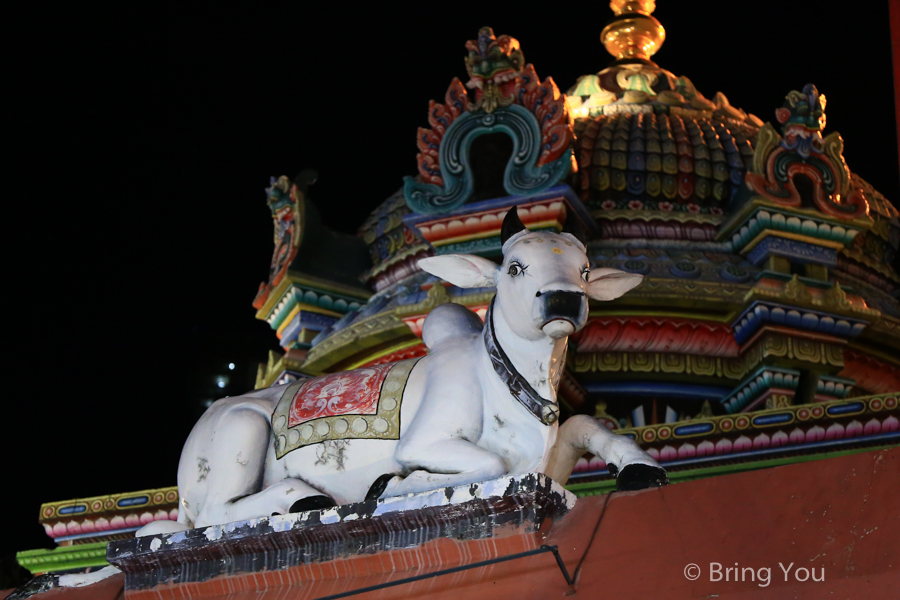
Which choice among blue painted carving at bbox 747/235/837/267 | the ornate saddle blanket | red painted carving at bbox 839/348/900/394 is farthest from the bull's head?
red painted carving at bbox 839/348/900/394

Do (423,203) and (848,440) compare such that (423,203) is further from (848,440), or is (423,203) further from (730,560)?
(730,560)

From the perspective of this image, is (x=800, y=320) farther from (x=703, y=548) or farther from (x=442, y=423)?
(x=703, y=548)

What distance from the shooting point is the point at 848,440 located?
7406mm

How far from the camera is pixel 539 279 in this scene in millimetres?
4414

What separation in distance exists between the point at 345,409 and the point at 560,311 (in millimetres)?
832

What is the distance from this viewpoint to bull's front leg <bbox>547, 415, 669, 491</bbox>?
428cm

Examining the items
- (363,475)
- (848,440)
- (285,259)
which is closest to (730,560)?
(363,475)

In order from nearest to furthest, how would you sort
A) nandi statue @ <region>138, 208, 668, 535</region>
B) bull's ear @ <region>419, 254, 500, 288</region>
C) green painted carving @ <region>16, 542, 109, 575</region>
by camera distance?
nandi statue @ <region>138, 208, 668, 535</region>
bull's ear @ <region>419, 254, 500, 288</region>
green painted carving @ <region>16, 542, 109, 575</region>

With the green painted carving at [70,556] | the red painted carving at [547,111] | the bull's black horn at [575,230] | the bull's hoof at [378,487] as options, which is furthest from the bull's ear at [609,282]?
the green painted carving at [70,556]

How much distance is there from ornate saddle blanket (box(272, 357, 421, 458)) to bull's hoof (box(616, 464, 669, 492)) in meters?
0.77

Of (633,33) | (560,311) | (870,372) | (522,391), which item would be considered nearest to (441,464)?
(522,391)

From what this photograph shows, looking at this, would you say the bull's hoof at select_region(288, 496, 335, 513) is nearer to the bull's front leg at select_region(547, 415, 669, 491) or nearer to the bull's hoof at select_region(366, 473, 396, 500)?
the bull's hoof at select_region(366, 473, 396, 500)

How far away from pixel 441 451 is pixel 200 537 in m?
0.84

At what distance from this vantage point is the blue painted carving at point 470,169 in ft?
29.2
